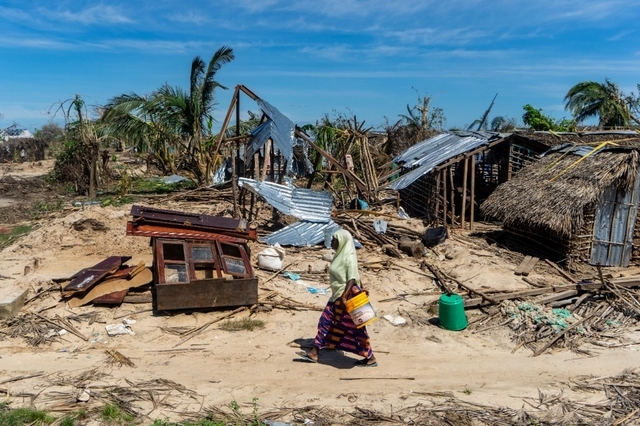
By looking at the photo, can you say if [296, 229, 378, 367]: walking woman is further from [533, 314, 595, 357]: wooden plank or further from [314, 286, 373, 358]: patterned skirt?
[533, 314, 595, 357]: wooden plank

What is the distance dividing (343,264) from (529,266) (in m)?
5.84

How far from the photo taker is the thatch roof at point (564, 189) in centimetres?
1023

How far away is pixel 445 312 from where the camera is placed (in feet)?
24.8

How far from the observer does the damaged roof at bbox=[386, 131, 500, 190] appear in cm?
1385

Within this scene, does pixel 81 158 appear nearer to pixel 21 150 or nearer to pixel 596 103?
pixel 21 150

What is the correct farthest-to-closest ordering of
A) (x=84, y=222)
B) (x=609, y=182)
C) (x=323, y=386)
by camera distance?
(x=84, y=222) → (x=609, y=182) → (x=323, y=386)

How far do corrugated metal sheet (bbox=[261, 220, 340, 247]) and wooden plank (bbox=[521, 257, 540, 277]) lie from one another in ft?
12.2

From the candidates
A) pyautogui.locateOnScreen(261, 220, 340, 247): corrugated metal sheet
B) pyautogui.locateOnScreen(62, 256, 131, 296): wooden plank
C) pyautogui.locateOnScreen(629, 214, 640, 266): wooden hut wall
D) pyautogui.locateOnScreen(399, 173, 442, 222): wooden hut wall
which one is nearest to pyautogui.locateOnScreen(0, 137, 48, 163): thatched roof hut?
pyautogui.locateOnScreen(399, 173, 442, 222): wooden hut wall

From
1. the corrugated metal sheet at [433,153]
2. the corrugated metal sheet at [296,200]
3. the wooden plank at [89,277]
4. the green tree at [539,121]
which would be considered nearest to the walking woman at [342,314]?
the wooden plank at [89,277]

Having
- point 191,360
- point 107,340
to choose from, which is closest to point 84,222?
point 107,340

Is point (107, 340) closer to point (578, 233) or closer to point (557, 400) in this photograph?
point (557, 400)

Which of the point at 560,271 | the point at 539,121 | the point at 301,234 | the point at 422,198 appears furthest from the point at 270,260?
the point at 539,121

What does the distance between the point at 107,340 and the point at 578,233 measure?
8.35 m

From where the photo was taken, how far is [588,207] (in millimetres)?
10555
